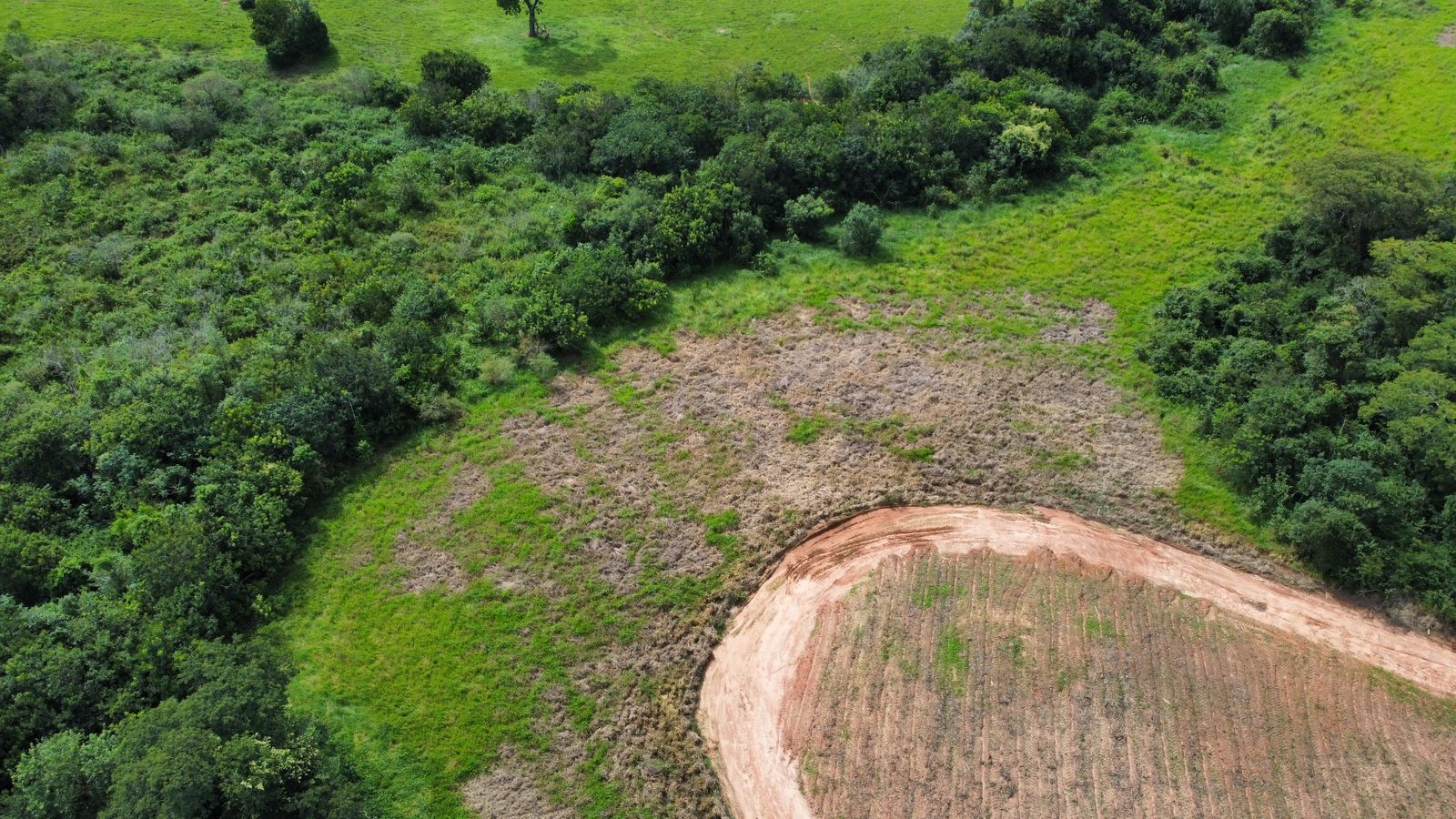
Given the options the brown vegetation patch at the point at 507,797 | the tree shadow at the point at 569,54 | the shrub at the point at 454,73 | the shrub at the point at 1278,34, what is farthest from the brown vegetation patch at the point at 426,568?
the shrub at the point at 1278,34

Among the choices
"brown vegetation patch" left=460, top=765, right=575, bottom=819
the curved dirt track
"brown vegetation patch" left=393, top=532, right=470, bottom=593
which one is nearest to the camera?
"brown vegetation patch" left=460, top=765, right=575, bottom=819

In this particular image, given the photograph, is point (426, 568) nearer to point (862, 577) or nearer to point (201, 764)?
point (201, 764)

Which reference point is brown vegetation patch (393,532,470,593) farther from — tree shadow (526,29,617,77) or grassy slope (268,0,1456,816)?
tree shadow (526,29,617,77)

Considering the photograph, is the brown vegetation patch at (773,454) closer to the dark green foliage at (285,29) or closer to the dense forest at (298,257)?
the dense forest at (298,257)

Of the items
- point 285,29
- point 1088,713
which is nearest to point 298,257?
point 285,29

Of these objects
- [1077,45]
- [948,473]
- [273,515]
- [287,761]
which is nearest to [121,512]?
[273,515]

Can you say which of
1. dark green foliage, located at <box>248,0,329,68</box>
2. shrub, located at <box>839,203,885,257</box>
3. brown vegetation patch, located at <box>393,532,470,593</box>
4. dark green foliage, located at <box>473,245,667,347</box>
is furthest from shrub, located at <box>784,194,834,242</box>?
dark green foliage, located at <box>248,0,329,68</box>

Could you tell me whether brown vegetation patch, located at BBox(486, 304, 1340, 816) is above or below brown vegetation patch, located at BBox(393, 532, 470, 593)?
above
